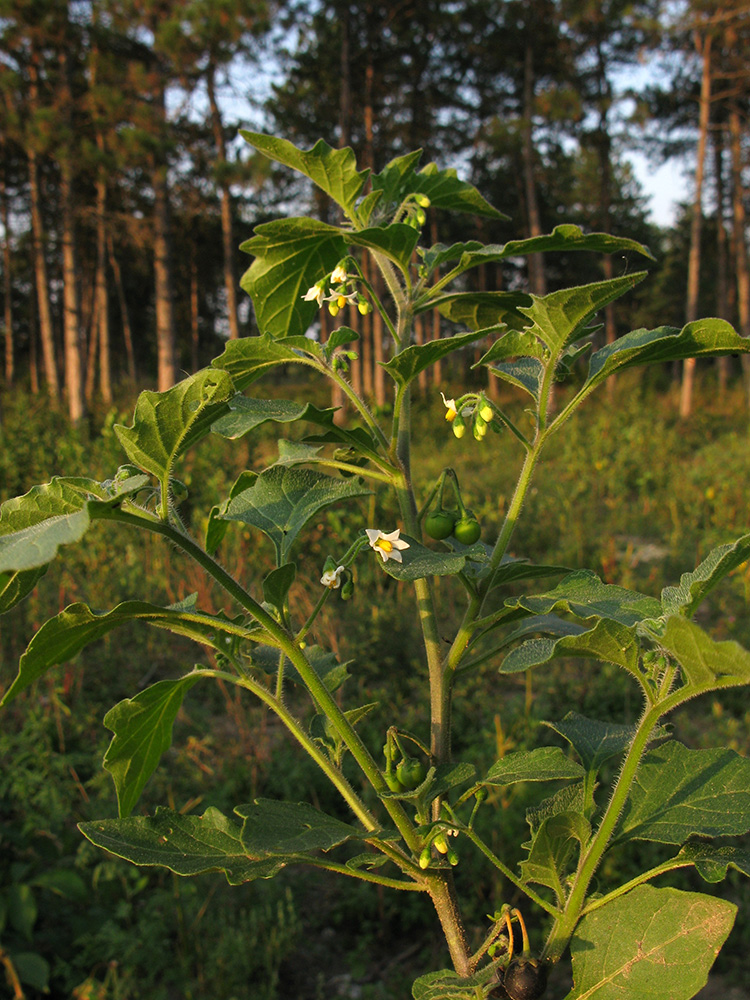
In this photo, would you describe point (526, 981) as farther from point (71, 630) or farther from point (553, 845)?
A: point (71, 630)

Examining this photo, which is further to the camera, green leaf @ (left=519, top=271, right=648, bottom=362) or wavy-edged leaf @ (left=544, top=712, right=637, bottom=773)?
wavy-edged leaf @ (left=544, top=712, right=637, bottom=773)

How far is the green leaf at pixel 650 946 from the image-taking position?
600mm

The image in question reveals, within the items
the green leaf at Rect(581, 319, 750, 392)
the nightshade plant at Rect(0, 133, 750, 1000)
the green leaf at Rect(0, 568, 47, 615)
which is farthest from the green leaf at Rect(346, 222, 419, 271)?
the green leaf at Rect(0, 568, 47, 615)

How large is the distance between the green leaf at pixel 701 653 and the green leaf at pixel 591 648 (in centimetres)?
3

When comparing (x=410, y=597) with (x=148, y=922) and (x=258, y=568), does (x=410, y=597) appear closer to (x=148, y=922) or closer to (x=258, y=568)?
(x=258, y=568)

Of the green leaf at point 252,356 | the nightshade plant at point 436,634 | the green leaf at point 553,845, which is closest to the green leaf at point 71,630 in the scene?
the nightshade plant at point 436,634

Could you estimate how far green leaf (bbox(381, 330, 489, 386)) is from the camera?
0.67 m

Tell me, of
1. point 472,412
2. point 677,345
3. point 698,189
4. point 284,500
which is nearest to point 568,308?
point 677,345

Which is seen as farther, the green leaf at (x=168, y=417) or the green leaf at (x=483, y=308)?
the green leaf at (x=483, y=308)

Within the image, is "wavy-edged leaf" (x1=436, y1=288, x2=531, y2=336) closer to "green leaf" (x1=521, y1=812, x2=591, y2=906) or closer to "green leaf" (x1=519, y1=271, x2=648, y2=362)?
"green leaf" (x1=519, y1=271, x2=648, y2=362)

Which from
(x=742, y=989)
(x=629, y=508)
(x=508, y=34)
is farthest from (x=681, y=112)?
(x=742, y=989)

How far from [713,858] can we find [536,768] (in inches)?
7.5

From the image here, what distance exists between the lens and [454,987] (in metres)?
Result: 0.65

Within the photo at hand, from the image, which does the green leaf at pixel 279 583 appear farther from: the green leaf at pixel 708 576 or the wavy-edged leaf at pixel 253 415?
the green leaf at pixel 708 576
